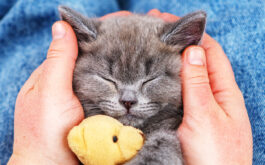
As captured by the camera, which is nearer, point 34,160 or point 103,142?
point 103,142

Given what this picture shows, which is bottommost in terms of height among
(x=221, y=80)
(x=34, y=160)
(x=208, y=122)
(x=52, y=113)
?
(x=34, y=160)

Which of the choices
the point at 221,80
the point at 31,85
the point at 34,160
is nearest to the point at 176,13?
the point at 221,80

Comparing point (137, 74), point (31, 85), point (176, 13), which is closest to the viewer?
point (137, 74)

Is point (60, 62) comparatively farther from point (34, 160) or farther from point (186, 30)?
point (186, 30)

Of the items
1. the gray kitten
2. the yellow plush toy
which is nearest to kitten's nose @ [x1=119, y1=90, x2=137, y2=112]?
the gray kitten

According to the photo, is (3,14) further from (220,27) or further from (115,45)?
(220,27)

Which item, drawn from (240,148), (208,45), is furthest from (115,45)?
(240,148)
